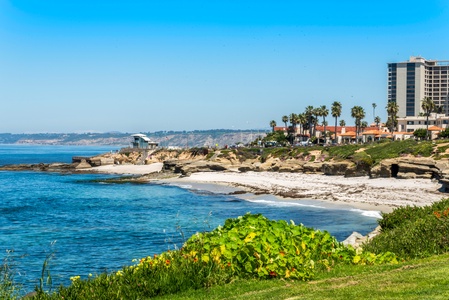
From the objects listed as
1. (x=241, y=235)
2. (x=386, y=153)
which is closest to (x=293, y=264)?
(x=241, y=235)

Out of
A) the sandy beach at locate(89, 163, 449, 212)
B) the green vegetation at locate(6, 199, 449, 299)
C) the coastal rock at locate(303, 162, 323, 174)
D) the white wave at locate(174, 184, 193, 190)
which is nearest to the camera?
the green vegetation at locate(6, 199, 449, 299)

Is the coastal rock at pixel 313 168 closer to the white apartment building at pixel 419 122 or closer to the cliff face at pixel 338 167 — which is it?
the cliff face at pixel 338 167

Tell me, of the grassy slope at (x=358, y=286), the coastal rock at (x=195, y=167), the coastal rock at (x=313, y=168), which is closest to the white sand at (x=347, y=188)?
the coastal rock at (x=313, y=168)

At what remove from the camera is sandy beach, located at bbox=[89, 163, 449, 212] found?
161ft

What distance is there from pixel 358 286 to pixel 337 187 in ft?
171

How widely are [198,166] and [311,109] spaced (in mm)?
54697

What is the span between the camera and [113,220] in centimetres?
4475

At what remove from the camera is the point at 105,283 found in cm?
1212

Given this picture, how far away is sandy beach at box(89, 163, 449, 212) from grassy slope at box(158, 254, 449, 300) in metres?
32.8

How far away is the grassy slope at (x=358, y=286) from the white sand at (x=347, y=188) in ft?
83.9

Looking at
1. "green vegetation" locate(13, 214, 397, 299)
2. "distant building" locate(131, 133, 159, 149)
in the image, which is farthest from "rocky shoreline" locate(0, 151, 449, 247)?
"distant building" locate(131, 133, 159, 149)

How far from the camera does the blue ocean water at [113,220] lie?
28.5 metres

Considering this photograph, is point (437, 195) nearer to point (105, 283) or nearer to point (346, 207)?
point (346, 207)

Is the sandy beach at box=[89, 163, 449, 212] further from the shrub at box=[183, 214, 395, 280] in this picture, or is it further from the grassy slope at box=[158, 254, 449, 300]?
the grassy slope at box=[158, 254, 449, 300]
